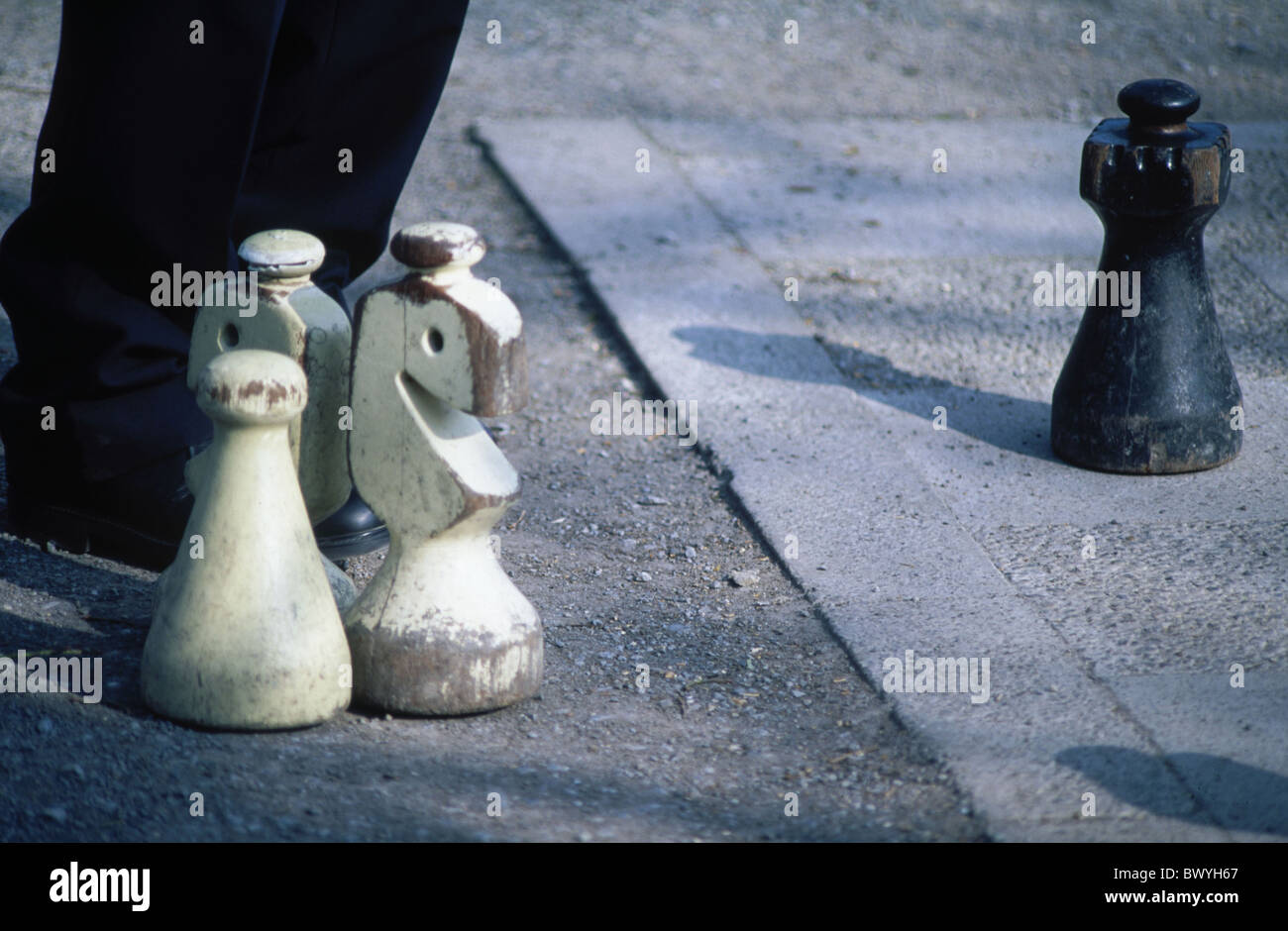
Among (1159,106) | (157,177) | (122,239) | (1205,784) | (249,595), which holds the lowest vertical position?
(1205,784)

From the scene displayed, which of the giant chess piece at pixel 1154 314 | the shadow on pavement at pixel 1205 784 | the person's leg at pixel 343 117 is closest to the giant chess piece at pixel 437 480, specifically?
the shadow on pavement at pixel 1205 784

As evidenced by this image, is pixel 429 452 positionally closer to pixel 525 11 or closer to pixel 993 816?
pixel 993 816

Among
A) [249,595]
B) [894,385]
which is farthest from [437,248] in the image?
[894,385]

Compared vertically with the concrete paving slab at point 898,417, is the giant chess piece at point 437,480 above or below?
above

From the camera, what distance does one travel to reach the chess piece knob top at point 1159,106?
2.91 m

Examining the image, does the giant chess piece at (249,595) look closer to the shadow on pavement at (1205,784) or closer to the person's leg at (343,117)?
the person's leg at (343,117)

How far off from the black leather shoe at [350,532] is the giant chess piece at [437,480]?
1.56 feet

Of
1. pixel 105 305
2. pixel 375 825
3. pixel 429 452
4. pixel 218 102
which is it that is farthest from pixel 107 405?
pixel 375 825

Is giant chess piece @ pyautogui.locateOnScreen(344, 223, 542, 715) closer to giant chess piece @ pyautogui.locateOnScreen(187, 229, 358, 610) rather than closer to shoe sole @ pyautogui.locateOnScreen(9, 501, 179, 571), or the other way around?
giant chess piece @ pyautogui.locateOnScreen(187, 229, 358, 610)

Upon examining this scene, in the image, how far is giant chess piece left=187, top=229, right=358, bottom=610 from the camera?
2.17 meters

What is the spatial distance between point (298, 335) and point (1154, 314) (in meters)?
1.84

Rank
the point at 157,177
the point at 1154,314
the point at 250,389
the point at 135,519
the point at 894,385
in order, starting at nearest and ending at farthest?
the point at 250,389
the point at 157,177
the point at 135,519
the point at 1154,314
the point at 894,385

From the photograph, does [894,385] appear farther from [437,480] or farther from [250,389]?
[250,389]

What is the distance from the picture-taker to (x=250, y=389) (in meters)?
2.00
